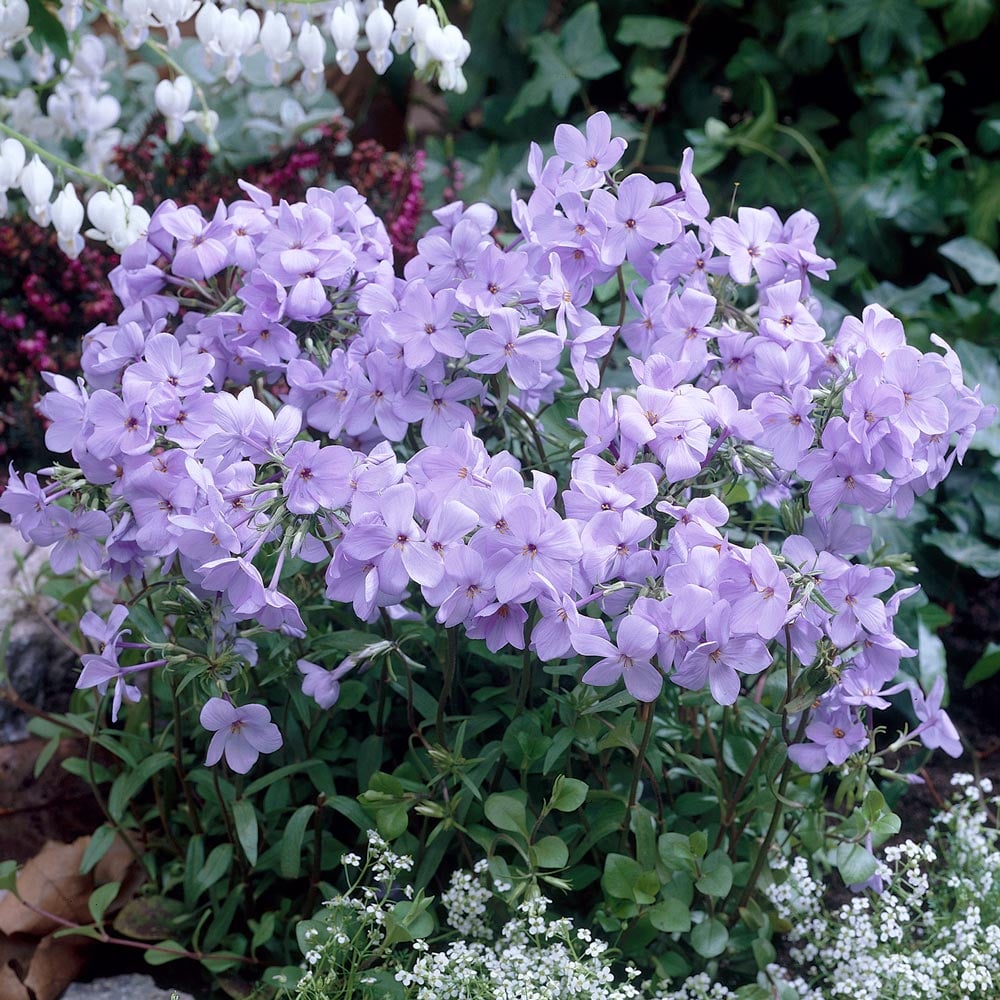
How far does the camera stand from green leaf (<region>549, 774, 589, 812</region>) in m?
1.47

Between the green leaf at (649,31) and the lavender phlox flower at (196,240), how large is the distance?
2.04 metres

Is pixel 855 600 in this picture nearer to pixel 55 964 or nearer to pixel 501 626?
pixel 501 626

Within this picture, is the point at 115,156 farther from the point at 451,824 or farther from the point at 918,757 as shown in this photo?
the point at 918,757

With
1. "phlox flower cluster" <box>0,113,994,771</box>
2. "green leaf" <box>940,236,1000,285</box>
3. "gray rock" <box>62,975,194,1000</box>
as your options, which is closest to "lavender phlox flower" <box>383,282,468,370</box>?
"phlox flower cluster" <box>0,113,994,771</box>

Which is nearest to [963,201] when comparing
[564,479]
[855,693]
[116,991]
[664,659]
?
[564,479]

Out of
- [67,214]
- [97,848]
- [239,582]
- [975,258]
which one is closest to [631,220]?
[239,582]

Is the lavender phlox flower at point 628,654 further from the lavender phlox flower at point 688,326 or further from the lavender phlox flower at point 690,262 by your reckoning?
the lavender phlox flower at point 690,262

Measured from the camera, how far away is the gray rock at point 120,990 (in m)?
1.78

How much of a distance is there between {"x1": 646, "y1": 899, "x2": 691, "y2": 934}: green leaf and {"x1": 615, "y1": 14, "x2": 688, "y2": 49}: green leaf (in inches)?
96.6

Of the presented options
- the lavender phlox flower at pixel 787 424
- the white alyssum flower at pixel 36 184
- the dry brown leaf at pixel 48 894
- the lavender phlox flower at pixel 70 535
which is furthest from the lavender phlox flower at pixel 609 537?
the white alyssum flower at pixel 36 184

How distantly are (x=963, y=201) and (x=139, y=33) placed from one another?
2.01 m

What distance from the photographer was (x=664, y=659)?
4.20 feet

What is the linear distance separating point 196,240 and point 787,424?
2.57 feet

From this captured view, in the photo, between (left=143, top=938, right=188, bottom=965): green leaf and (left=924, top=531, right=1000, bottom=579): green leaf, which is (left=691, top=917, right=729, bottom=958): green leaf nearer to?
(left=143, top=938, right=188, bottom=965): green leaf
